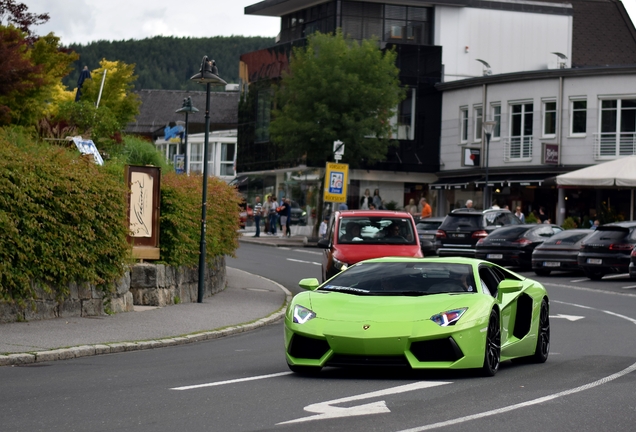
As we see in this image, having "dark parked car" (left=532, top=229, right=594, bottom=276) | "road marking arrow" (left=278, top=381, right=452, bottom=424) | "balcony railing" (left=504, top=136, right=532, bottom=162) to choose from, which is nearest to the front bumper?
"road marking arrow" (left=278, top=381, right=452, bottom=424)

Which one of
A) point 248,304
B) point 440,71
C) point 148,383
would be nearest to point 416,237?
point 248,304

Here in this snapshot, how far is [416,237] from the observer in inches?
906

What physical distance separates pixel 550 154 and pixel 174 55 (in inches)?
5184

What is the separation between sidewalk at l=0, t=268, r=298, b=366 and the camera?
43.5 feet

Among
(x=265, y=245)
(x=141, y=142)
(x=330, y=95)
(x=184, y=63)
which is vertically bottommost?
(x=265, y=245)

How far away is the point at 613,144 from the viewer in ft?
172

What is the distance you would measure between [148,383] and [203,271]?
32.4ft

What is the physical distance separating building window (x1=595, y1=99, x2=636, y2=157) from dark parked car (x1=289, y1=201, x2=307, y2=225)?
16.4 m

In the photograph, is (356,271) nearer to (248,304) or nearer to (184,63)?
(248,304)

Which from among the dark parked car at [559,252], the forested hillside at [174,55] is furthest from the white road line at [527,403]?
the forested hillside at [174,55]

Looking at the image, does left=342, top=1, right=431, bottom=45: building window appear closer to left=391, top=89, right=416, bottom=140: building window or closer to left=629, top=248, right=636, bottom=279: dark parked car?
left=391, top=89, right=416, bottom=140: building window

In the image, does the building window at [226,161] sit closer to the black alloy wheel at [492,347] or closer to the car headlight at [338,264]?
the car headlight at [338,264]

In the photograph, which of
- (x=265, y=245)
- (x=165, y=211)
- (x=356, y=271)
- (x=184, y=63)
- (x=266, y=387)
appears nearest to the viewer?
(x=266, y=387)

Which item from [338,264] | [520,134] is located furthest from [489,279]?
[520,134]
